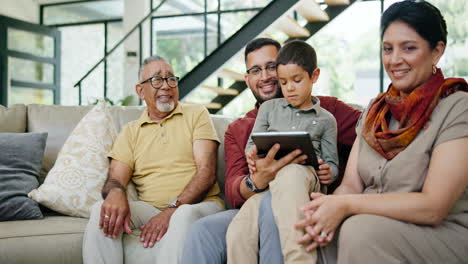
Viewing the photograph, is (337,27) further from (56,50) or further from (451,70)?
(56,50)

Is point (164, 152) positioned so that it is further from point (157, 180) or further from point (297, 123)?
point (297, 123)

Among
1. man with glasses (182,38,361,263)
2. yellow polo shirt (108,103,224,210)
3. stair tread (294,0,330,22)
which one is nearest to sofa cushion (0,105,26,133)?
yellow polo shirt (108,103,224,210)

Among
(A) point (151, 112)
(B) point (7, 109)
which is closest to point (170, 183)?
Answer: (A) point (151, 112)

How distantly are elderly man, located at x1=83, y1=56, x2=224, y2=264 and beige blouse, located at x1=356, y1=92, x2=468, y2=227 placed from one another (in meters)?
0.78

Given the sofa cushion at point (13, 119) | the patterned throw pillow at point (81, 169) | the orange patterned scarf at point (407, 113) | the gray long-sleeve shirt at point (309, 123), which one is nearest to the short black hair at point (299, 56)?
the gray long-sleeve shirt at point (309, 123)

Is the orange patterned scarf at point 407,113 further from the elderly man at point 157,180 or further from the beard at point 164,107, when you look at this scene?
the beard at point 164,107

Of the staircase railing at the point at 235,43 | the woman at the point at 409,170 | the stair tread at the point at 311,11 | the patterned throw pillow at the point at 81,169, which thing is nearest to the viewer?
the woman at the point at 409,170

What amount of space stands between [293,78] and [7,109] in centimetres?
164

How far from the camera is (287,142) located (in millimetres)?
1575

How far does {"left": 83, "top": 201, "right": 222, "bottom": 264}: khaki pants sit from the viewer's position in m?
1.83

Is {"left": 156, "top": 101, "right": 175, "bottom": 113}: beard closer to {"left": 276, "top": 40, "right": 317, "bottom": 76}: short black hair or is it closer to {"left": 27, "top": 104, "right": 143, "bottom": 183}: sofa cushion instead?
{"left": 27, "top": 104, "right": 143, "bottom": 183}: sofa cushion

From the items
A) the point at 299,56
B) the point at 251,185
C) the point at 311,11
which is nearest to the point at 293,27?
the point at 311,11

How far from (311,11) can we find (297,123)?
3503mm

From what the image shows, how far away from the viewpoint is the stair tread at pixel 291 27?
15.8ft
